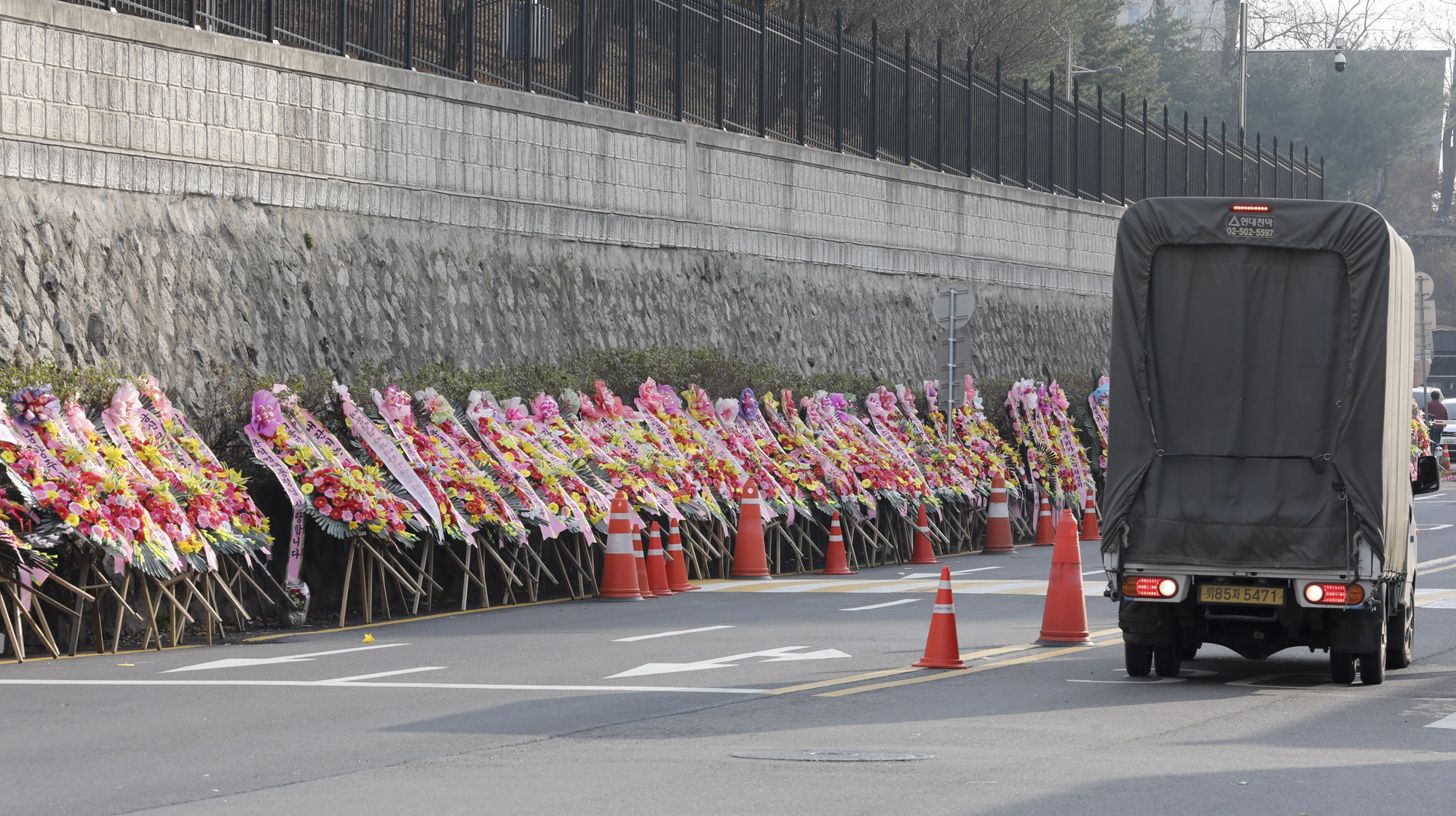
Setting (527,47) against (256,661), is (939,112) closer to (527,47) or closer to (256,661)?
(527,47)

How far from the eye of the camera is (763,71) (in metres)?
30.9

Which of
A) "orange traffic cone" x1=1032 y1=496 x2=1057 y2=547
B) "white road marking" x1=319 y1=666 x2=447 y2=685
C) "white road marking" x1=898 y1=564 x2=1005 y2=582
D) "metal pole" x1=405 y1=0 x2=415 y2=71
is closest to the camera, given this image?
"white road marking" x1=319 y1=666 x2=447 y2=685

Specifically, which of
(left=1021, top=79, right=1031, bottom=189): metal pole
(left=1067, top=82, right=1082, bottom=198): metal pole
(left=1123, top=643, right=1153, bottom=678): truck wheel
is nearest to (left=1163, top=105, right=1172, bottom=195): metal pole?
(left=1067, top=82, right=1082, bottom=198): metal pole

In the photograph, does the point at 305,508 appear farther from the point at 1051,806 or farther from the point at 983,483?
the point at 983,483

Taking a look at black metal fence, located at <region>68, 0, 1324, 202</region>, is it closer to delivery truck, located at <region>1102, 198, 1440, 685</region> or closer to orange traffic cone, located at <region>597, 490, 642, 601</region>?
orange traffic cone, located at <region>597, 490, 642, 601</region>

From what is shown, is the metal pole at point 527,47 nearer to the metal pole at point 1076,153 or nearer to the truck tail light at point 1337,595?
the truck tail light at point 1337,595

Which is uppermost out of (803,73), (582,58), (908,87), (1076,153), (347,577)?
(908,87)

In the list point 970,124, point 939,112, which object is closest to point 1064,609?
point 939,112

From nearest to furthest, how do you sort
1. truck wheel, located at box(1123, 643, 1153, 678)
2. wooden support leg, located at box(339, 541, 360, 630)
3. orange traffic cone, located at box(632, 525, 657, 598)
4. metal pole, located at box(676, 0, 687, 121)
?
truck wheel, located at box(1123, 643, 1153, 678) < wooden support leg, located at box(339, 541, 360, 630) < orange traffic cone, located at box(632, 525, 657, 598) < metal pole, located at box(676, 0, 687, 121)

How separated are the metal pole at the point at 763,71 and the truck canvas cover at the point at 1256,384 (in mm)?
18196

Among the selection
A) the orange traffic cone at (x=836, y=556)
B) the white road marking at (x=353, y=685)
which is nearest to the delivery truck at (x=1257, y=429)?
the white road marking at (x=353, y=685)

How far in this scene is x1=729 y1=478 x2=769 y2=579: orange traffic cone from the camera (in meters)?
21.5

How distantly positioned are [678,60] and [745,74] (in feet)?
7.03

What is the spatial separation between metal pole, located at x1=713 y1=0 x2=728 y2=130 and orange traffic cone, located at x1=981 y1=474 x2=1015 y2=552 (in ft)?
23.3
